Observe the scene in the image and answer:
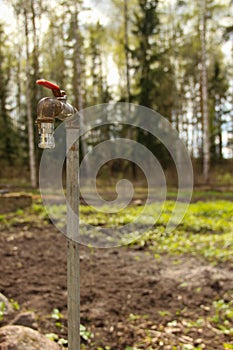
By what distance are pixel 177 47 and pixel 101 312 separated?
18.5 metres

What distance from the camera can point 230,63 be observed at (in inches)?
841

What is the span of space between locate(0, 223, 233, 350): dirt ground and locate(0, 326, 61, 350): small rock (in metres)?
0.48

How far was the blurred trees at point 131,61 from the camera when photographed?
43.7 ft

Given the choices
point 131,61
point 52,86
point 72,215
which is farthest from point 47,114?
point 131,61

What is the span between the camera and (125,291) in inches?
147

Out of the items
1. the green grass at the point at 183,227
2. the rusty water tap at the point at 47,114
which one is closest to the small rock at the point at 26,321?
the green grass at the point at 183,227

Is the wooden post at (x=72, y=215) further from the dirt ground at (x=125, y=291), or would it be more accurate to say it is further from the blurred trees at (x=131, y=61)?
the blurred trees at (x=131, y=61)

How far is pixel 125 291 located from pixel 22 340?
1.66 meters

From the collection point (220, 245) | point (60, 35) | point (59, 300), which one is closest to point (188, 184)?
point (59, 300)

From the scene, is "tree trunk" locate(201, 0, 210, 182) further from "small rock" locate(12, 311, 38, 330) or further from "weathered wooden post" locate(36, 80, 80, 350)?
"weathered wooden post" locate(36, 80, 80, 350)

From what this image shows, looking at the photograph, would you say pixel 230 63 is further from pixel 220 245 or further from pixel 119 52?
pixel 220 245

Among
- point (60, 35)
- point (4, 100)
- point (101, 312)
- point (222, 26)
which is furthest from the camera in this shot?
point (4, 100)

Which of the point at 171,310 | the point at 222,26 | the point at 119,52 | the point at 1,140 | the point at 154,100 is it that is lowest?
the point at 171,310

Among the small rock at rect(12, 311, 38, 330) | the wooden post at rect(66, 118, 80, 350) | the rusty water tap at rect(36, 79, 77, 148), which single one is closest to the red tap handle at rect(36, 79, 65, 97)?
the rusty water tap at rect(36, 79, 77, 148)
